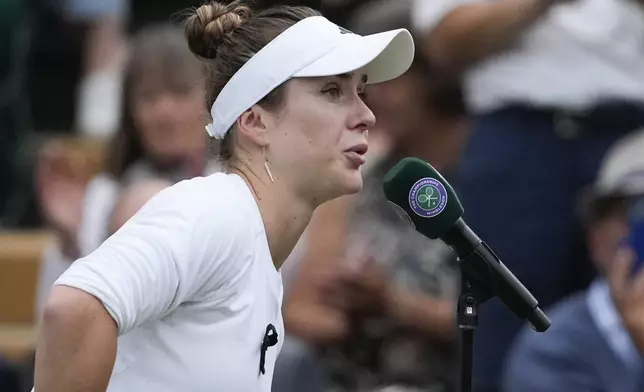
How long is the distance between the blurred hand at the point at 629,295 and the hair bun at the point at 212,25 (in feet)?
6.32

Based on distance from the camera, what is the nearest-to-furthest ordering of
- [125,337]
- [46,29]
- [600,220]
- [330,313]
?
1. [125,337]
2. [600,220]
3. [330,313]
4. [46,29]

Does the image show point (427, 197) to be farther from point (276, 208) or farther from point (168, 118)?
point (168, 118)

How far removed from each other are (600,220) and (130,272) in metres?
2.40

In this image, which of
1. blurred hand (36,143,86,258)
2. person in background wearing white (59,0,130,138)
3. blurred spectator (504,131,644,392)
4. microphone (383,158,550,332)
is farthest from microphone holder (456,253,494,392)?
person in background wearing white (59,0,130,138)

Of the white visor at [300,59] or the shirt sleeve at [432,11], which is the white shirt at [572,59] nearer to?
the shirt sleeve at [432,11]

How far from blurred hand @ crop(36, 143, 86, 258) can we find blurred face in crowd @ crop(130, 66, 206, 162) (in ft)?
1.84

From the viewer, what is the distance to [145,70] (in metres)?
5.47

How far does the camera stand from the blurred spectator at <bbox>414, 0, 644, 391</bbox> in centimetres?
487

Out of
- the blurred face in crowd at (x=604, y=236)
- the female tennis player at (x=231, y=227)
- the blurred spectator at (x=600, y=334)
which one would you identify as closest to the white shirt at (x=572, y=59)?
the blurred spectator at (x=600, y=334)

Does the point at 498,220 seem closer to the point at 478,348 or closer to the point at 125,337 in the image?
the point at 478,348

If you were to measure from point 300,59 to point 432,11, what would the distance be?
1.98 meters

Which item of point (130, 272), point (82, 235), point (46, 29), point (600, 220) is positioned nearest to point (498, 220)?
point (600, 220)

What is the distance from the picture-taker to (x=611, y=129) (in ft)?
16.2

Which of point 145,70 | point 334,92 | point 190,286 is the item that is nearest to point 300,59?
point 334,92
